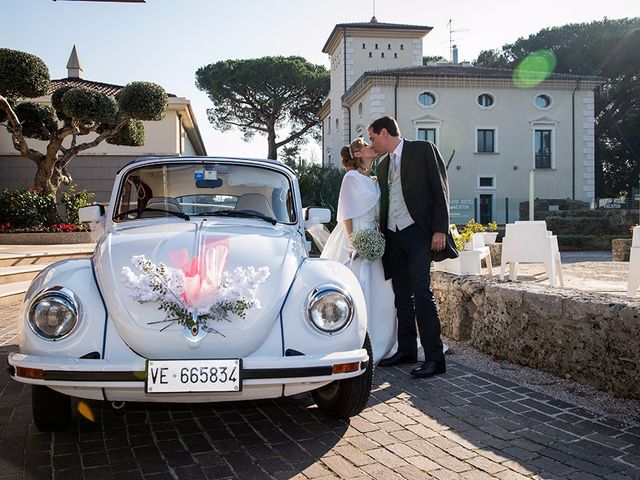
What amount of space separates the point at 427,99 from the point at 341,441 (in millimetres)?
30524

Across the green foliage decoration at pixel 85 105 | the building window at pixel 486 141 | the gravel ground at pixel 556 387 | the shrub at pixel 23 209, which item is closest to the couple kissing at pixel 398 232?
the gravel ground at pixel 556 387

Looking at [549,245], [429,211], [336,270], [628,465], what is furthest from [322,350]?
[549,245]

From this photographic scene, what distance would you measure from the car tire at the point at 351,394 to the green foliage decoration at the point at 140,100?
50.6ft

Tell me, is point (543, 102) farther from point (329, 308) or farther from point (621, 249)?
point (329, 308)

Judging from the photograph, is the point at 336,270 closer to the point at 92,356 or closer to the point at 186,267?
the point at 186,267

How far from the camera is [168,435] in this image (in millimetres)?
3182

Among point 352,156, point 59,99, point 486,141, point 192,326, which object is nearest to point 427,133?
point 486,141

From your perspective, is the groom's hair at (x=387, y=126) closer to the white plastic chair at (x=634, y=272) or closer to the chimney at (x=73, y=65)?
the white plastic chair at (x=634, y=272)

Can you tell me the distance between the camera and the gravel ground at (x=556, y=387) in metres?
3.44

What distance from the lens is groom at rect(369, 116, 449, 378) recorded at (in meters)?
4.28

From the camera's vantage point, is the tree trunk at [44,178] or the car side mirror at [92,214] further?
the tree trunk at [44,178]

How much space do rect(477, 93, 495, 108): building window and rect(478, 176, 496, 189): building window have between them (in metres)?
4.06

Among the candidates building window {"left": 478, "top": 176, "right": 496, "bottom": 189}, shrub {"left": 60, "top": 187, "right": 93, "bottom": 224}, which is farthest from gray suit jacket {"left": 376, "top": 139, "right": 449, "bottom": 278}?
building window {"left": 478, "top": 176, "right": 496, "bottom": 189}

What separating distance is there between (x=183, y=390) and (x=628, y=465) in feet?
6.96
